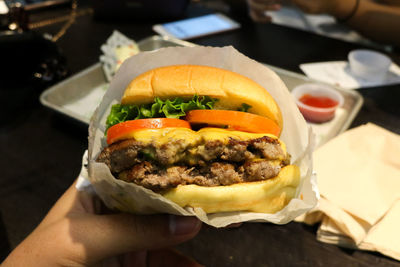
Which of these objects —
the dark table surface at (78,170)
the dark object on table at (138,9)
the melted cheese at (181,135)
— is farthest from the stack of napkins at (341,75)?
the melted cheese at (181,135)

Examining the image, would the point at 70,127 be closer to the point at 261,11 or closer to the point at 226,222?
the point at 226,222

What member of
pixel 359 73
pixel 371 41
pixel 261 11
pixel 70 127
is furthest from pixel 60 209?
pixel 371 41

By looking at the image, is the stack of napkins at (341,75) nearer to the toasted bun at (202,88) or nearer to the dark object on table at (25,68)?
the toasted bun at (202,88)

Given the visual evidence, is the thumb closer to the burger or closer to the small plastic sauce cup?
the burger

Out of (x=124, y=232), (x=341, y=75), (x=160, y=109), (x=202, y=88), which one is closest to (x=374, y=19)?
(x=341, y=75)

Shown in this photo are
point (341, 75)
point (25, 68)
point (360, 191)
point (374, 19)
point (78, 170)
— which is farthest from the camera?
point (374, 19)

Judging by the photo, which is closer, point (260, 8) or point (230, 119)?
point (230, 119)

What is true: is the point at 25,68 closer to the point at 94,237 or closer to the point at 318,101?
the point at 94,237
